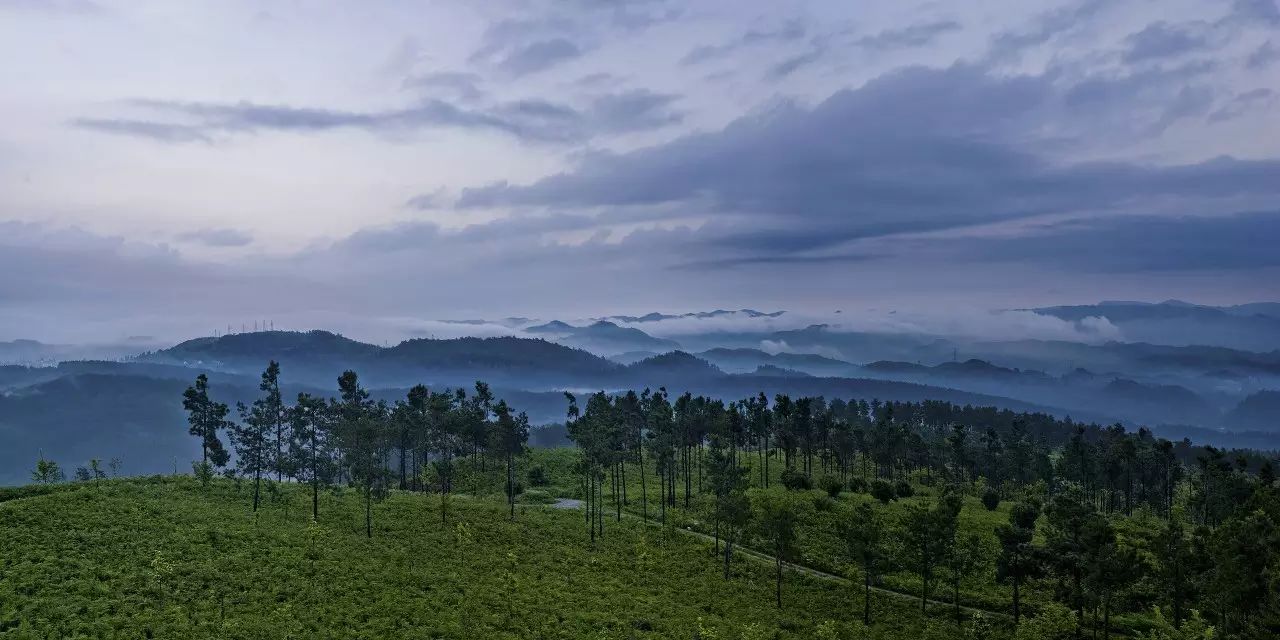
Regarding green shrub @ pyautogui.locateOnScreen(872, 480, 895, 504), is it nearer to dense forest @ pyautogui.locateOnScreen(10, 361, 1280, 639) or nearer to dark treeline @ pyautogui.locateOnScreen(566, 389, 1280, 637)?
dark treeline @ pyautogui.locateOnScreen(566, 389, 1280, 637)

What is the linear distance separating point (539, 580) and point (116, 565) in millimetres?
37447

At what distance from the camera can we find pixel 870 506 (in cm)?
10575

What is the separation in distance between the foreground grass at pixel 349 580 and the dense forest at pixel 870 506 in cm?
204

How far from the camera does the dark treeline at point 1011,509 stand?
5844cm

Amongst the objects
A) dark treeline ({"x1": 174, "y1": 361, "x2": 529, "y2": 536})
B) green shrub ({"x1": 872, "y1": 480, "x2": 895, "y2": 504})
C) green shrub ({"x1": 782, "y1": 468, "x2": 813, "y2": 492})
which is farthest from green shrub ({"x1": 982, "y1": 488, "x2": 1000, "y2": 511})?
dark treeline ({"x1": 174, "y1": 361, "x2": 529, "y2": 536})

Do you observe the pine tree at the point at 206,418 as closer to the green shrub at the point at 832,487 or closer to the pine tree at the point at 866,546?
the pine tree at the point at 866,546

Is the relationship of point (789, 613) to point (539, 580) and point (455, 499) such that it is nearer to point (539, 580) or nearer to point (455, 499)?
point (539, 580)

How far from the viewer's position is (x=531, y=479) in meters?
142

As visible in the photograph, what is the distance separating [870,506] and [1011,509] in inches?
842

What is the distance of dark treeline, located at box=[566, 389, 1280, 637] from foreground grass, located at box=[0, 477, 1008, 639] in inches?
227

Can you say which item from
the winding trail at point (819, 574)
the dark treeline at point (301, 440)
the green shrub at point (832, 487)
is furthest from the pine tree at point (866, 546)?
the dark treeline at point (301, 440)

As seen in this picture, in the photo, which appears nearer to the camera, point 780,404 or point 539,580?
point 539,580

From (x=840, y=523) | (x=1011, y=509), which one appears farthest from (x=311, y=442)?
(x=1011, y=509)

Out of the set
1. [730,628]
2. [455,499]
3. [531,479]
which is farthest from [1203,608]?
[531,479]
